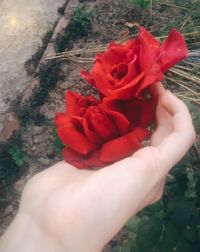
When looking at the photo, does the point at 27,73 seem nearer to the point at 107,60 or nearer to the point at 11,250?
the point at 107,60

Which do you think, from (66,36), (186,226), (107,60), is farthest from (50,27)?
(186,226)

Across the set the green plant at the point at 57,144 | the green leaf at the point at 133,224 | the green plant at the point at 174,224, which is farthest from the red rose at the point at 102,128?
the green plant at the point at 57,144

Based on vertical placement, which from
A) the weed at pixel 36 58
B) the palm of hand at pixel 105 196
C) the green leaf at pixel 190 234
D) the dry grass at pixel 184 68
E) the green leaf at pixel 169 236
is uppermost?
the palm of hand at pixel 105 196

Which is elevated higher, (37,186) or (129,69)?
(129,69)

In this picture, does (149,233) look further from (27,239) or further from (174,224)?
(27,239)

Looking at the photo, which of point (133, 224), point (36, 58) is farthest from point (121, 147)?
point (36, 58)

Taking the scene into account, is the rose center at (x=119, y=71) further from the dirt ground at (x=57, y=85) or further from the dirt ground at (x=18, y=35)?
the dirt ground at (x=18, y=35)

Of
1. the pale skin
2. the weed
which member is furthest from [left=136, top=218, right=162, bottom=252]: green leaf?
the weed
